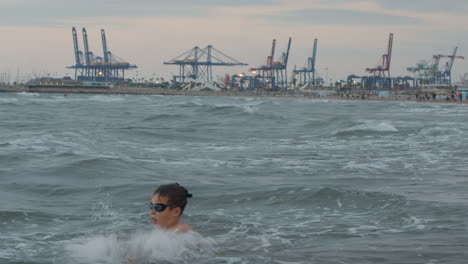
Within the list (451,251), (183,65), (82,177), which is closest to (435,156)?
(82,177)

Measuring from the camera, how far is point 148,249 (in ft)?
14.4

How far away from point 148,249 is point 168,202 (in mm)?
706

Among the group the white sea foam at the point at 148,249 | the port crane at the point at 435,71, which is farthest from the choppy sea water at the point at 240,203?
the port crane at the point at 435,71

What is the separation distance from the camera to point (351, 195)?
7484 millimetres

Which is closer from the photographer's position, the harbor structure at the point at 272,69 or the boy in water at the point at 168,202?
the boy in water at the point at 168,202

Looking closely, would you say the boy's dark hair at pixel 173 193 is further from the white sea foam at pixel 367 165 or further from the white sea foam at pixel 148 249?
the white sea foam at pixel 367 165

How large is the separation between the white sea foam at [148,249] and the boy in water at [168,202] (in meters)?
0.26

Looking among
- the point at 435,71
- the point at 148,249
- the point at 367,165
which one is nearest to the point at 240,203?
the point at 148,249

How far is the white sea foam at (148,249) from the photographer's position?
4258 mm

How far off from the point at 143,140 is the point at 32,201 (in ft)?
29.6

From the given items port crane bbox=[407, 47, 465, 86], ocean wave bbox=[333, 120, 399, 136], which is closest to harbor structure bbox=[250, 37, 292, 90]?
port crane bbox=[407, 47, 465, 86]

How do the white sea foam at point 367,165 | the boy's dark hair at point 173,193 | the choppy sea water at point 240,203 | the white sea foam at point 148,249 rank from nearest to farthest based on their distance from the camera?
the boy's dark hair at point 173,193 → the white sea foam at point 148,249 → the choppy sea water at point 240,203 → the white sea foam at point 367,165

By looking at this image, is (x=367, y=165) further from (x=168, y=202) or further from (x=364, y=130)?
(x=364, y=130)

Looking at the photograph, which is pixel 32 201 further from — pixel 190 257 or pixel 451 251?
pixel 451 251
